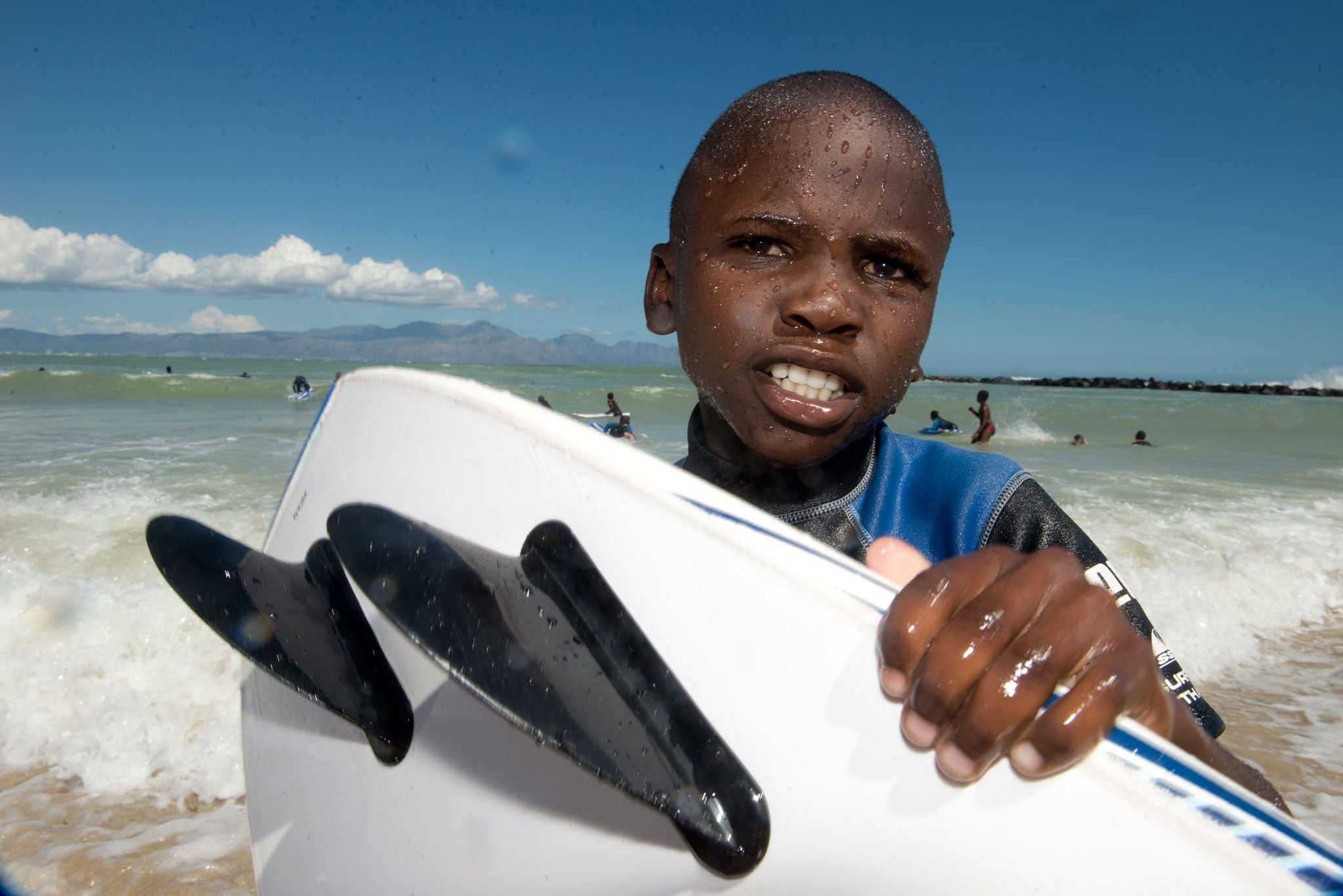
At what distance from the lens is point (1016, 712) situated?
0.61m

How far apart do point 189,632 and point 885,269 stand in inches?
166

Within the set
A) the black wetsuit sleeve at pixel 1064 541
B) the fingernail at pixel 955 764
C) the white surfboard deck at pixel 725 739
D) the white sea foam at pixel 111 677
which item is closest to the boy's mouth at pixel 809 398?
the black wetsuit sleeve at pixel 1064 541

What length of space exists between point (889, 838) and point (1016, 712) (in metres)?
0.19

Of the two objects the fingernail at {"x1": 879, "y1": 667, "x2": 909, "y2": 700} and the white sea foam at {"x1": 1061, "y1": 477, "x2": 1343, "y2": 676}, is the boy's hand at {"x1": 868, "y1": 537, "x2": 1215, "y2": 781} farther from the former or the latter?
the white sea foam at {"x1": 1061, "y1": 477, "x2": 1343, "y2": 676}

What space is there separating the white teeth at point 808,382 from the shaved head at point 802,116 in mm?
391

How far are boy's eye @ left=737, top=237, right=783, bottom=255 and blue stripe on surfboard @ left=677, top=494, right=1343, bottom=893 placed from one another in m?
0.89

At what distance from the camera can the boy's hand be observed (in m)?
0.61

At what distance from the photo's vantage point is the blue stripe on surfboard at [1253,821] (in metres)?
0.58

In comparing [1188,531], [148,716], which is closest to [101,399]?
Result: [148,716]

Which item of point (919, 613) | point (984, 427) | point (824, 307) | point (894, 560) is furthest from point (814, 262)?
point (984, 427)

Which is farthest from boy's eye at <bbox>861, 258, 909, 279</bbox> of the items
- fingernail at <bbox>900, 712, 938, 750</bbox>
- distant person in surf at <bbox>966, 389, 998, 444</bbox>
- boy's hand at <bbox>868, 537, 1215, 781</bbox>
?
distant person in surf at <bbox>966, 389, 998, 444</bbox>

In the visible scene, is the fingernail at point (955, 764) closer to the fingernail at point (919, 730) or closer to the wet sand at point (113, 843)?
the fingernail at point (919, 730)

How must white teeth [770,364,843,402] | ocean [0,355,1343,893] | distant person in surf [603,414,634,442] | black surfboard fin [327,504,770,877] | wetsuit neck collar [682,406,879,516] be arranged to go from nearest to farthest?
black surfboard fin [327,504,770,877]
white teeth [770,364,843,402]
wetsuit neck collar [682,406,879,516]
ocean [0,355,1343,893]
distant person in surf [603,414,634,442]

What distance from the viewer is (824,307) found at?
4.00 ft
